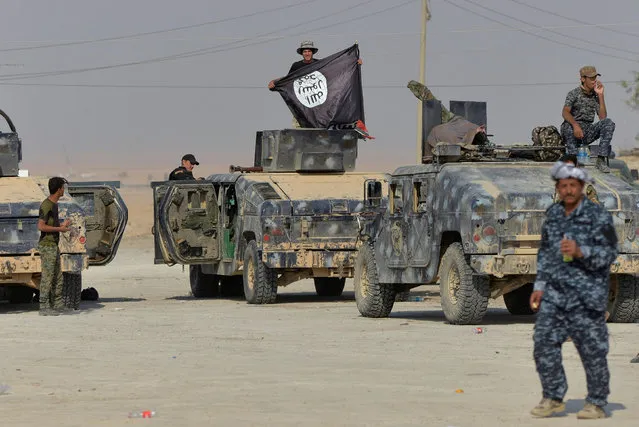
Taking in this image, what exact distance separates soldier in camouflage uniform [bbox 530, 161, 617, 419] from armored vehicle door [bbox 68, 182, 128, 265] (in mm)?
13608

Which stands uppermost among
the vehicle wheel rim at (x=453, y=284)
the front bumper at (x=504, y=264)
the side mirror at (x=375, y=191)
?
the side mirror at (x=375, y=191)

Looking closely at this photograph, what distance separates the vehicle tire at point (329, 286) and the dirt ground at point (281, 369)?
4.12 m

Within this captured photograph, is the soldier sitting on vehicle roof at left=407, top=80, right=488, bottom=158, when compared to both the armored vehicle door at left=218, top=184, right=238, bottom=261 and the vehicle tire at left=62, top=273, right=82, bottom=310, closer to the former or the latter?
the vehicle tire at left=62, top=273, right=82, bottom=310

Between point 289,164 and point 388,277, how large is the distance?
5725 mm

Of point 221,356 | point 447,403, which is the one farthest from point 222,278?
point 447,403

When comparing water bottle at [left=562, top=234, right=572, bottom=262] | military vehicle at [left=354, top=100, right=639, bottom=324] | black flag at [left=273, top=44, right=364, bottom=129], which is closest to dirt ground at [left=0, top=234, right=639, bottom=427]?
military vehicle at [left=354, top=100, right=639, bottom=324]

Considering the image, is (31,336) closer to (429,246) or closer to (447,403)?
(429,246)

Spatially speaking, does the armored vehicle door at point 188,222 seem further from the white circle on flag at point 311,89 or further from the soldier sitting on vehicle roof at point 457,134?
the soldier sitting on vehicle roof at point 457,134

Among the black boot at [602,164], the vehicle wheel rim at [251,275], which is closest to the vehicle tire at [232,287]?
the vehicle wheel rim at [251,275]

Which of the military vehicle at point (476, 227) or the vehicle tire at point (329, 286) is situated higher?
the military vehicle at point (476, 227)

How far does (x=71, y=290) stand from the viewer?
20969 millimetres

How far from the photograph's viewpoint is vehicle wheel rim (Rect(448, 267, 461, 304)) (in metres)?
17.2

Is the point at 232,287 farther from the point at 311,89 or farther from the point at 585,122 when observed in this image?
the point at 585,122

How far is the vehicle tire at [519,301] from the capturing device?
19344 millimetres
